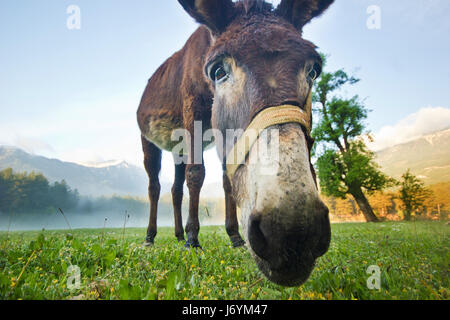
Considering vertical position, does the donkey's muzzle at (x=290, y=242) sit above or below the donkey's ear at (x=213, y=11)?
below

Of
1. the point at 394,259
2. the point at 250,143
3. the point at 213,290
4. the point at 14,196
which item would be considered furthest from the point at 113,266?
the point at 14,196

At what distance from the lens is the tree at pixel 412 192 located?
19.8 metres

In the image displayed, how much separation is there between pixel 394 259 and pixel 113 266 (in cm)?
272

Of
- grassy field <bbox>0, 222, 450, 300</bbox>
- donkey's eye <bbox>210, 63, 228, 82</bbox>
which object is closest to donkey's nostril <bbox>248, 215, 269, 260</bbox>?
grassy field <bbox>0, 222, 450, 300</bbox>

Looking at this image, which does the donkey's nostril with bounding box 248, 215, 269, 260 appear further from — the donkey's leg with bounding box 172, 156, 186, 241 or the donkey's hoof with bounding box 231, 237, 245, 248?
the donkey's leg with bounding box 172, 156, 186, 241

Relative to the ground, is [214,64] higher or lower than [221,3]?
A: lower

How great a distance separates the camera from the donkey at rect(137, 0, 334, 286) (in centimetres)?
110

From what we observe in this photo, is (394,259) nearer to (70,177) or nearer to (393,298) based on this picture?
(393,298)

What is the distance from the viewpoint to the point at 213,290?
1.42 m

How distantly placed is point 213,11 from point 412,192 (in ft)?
83.9

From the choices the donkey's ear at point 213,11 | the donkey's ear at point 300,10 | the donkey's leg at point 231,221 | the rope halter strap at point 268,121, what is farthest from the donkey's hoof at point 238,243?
the donkey's ear at point 300,10

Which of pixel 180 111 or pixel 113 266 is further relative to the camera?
pixel 180 111

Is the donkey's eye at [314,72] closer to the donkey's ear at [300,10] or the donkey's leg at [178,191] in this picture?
the donkey's ear at [300,10]

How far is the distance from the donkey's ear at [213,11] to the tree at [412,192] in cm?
2407
